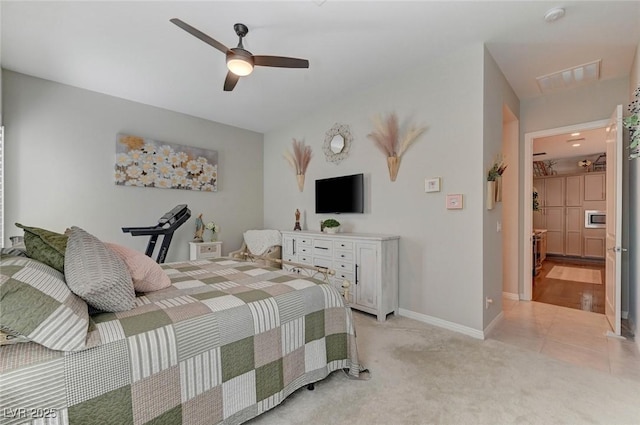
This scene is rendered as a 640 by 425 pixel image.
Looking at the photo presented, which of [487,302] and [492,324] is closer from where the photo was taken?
[487,302]

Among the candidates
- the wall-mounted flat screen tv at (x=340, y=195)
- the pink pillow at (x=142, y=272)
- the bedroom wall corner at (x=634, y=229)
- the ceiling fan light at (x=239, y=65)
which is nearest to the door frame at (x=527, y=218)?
the bedroom wall corner at (x=634, y=229)

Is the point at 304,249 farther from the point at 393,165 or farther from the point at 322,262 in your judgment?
the point at 393,165

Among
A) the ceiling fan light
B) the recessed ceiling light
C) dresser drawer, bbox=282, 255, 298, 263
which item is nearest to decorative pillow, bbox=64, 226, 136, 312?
the ceiling fan light

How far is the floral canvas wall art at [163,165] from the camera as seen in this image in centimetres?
393

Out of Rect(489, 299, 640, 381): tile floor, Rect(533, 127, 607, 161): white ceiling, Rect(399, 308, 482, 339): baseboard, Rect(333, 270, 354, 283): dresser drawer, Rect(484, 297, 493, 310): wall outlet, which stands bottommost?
Rect(489, 299, 640, 381): tile floor

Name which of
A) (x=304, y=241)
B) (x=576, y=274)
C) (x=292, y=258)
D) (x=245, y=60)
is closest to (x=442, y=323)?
(x=304, y=241)

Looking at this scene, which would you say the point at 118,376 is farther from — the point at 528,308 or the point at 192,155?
the point at 528,308

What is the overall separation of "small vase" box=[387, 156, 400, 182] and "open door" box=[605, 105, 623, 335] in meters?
2.04

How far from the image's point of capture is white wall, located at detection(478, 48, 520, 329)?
2771 millimetres

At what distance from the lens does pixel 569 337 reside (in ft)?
8.98

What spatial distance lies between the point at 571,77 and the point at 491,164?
1.60 m

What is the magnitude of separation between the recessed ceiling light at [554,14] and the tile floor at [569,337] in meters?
2.77

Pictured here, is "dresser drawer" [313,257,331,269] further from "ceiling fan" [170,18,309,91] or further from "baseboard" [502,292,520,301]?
"baseboard" [502,292,520,301]

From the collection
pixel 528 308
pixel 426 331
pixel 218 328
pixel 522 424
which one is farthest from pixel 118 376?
pixel 528 308
